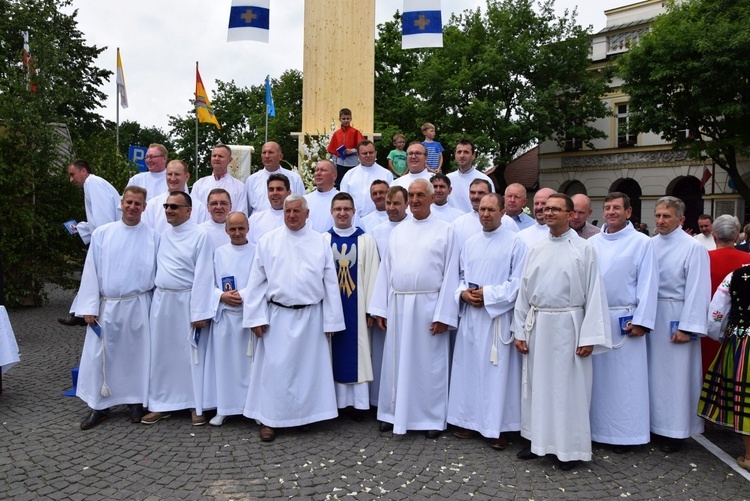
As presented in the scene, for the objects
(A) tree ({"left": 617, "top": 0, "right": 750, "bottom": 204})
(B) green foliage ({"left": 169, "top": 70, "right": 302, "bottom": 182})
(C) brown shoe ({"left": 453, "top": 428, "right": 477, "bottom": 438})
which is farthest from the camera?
(B) green foliage ({"left": 169, "top": 70, "right": 302, "bottom": 182})

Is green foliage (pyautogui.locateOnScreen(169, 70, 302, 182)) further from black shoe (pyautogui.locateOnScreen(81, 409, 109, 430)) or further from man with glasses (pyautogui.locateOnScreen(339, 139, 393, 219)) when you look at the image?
black shoe (pyautogui.locateOnScreen(81, 409, 109, 430))

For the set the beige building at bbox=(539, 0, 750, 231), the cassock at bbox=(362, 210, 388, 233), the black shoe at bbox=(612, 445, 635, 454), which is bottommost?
the black shoe at bbox=(612, 445, 635, 454)

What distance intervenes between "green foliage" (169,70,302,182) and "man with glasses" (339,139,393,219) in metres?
29.0

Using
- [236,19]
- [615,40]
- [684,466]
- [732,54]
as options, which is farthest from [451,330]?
[615,40]

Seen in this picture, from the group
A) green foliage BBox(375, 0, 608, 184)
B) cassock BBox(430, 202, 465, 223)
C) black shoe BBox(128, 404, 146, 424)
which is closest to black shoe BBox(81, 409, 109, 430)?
black shoe BBox(128, 404, 146, 424)

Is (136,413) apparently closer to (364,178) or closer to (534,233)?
(534,233)

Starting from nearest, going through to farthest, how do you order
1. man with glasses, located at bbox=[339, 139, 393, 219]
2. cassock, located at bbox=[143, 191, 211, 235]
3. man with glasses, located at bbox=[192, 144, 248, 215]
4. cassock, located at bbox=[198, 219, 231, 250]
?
1. cassock, located at bbox=[198, 219, 231, 250]
2. cassock, located at bbox=[143, 191, 211, 235]
3. man with glasses, located at bbox=[192, 144, 248, 215]
4. man with glasses, located at bbox=[339, 139, 393, 219]

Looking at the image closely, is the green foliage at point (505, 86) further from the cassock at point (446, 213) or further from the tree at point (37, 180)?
the cassock at point (446, 213)

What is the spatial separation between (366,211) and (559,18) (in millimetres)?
24450

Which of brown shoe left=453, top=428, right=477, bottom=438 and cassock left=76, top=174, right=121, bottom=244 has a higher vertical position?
cassock left=76, top=174, right=121, bottom=244

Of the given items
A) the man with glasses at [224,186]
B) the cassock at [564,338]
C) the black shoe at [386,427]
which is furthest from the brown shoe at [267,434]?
the man with glasses at [224,186]

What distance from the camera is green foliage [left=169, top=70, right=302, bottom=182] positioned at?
3731 cm

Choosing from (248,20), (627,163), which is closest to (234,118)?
(627,163)

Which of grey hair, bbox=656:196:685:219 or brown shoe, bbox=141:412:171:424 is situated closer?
grey hair, bbox=656:196:685:219
